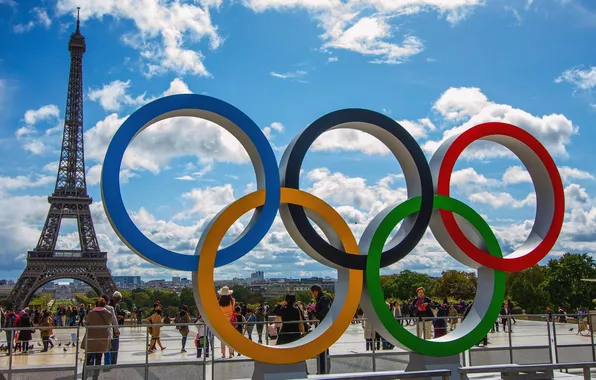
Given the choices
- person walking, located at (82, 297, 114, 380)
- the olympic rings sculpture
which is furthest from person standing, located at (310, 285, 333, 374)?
person walking, located at (82, 297, 114, 380)

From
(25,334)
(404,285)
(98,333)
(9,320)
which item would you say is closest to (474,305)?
(98,333)

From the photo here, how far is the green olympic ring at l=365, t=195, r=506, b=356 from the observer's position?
9938mm

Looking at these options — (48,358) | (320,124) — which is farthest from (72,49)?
(320,124)

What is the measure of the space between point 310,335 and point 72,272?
56287mm

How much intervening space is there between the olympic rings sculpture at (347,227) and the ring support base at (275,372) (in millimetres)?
238

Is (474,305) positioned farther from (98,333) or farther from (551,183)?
(98,333)

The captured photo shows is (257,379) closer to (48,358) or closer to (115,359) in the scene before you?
(115,359)

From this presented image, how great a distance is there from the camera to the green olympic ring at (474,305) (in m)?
9.94

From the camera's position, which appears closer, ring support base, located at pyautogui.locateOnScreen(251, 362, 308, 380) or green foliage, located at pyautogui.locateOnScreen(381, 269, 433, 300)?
ring support base, located at pyautogui.locateOnScreen(251, 362, 308, 380)

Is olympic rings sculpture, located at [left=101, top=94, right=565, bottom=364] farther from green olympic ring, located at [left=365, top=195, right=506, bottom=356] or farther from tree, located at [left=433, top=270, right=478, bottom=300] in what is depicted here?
tree, located at [left=433, top=270, right=478, bottom=300]


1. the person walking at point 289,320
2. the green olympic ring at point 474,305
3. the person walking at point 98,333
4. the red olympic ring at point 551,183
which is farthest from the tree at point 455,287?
the person walking at point 98,333

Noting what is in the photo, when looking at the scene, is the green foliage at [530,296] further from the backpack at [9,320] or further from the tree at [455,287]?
the backpack at [9,320]

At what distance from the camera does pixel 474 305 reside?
11055 mm

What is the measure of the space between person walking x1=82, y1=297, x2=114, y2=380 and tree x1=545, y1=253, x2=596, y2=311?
4759cm
